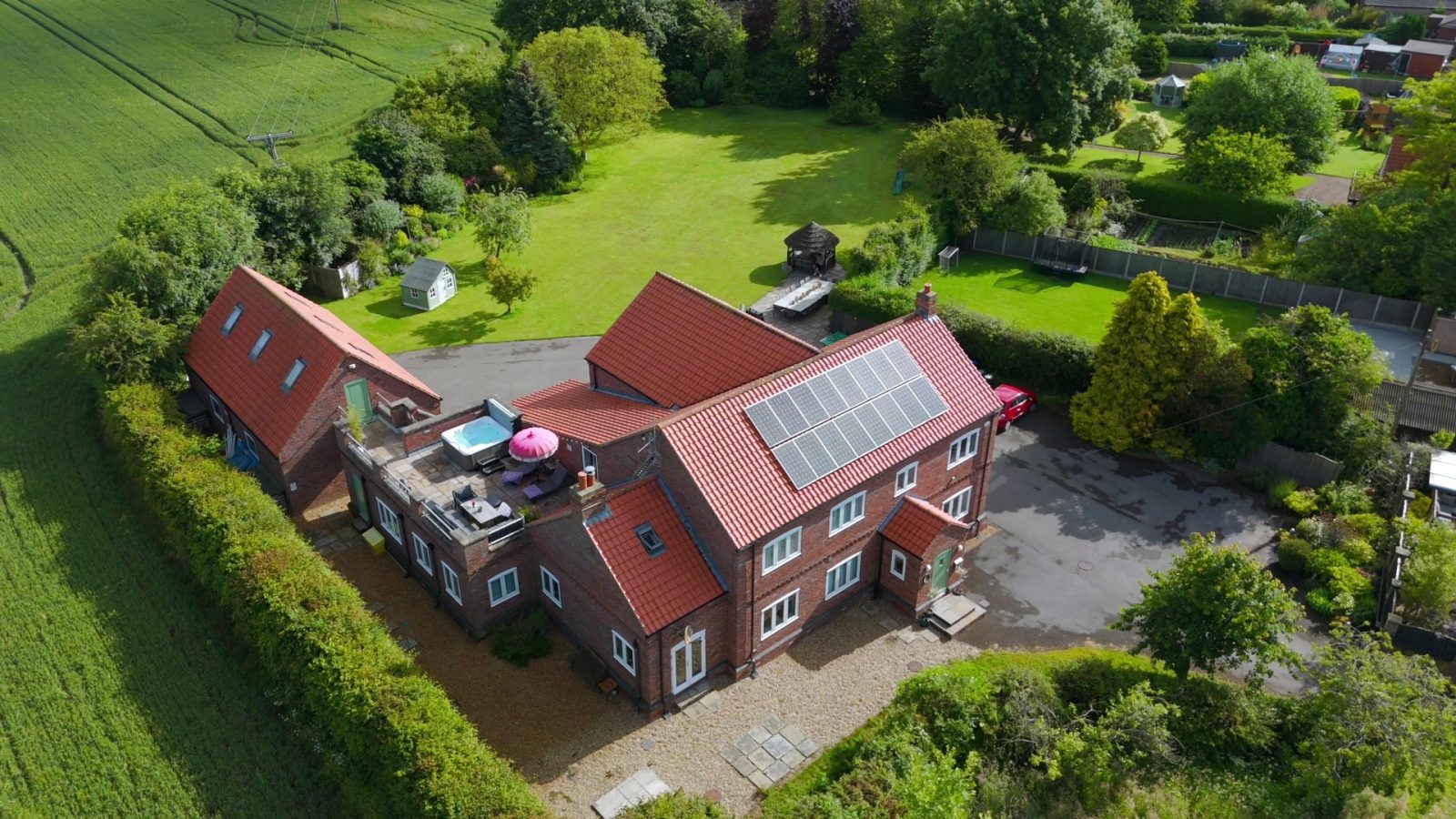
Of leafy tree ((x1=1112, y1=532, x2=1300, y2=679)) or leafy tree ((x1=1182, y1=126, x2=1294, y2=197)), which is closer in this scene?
leafy tree ((x1=1112, y1=532, x2=1300, y2=679))

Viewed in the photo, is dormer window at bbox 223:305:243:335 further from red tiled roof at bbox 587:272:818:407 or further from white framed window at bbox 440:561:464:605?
white framed window at bbox 440:561:464:605

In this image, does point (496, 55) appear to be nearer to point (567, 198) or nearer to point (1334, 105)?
point (567, 198)

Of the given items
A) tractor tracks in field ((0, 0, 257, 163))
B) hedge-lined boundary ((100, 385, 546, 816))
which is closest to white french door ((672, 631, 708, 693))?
hedge-lined boundary ((100, 385, 546, 816))

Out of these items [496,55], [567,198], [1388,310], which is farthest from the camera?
[496,55]

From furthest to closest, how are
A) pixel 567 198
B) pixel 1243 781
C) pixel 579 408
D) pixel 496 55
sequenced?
pixel 496 55 → pixel 567 198 → pixel 579 408 → pixel 1243 781

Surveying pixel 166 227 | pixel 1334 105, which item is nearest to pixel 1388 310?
pixel 1334 105

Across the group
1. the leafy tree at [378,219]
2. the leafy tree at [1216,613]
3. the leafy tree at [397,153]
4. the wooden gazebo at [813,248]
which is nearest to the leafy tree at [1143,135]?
the wooden gazebo at [813,248]

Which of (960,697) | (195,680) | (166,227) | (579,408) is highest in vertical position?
(166,227)
